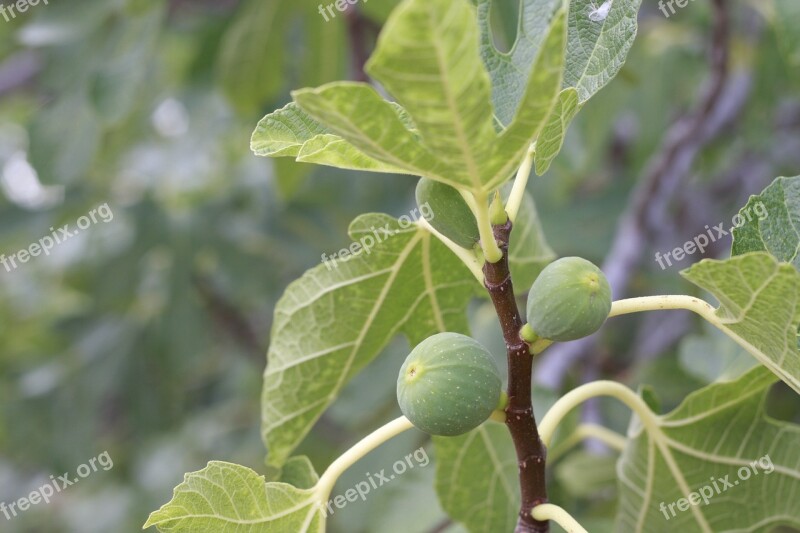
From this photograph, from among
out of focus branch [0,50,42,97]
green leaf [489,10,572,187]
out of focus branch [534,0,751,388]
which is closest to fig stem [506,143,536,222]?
green leaf [489,10,572,187]

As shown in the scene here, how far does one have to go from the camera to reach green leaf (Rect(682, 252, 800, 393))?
73 cm

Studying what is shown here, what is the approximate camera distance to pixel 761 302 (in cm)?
77

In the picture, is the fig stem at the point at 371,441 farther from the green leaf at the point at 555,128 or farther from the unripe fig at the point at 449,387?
the green leaf at the point at 555,128

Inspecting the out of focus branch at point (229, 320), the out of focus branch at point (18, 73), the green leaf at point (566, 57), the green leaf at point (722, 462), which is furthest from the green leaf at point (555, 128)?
the out of focus branch at point (18, 73)

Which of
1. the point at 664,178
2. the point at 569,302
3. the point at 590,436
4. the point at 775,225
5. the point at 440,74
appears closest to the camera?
the point at 440,74

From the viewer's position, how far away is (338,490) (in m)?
2.78

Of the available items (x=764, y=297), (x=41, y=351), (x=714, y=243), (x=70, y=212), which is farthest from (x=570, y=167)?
(x=41, y=351)

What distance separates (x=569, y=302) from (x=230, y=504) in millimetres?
450

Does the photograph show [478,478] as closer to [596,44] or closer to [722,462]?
[722,462]

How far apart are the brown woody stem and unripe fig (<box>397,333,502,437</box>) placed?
0.14 ft

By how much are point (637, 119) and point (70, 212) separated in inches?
79.5

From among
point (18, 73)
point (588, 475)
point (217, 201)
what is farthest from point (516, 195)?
point (18, 73)

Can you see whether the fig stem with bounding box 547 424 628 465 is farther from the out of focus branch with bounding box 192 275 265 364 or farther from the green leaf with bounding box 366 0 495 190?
the out of focus branch with bounding box 192 275 265 364

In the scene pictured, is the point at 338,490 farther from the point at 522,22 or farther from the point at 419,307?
the point at 522,22
